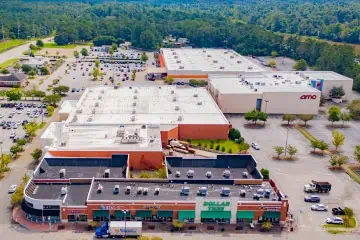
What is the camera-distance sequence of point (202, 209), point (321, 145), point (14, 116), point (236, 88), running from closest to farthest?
point (202, 209), point (321, 145), point (14, 116), point (236, 88)

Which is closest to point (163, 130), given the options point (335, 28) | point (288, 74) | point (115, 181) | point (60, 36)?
point (115, 181)

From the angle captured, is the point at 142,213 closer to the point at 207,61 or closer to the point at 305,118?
the point at 305,118

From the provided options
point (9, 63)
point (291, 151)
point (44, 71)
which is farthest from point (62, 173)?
point (9, 63)

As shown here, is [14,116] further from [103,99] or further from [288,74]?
[288,74]

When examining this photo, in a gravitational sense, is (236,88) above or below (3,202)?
above

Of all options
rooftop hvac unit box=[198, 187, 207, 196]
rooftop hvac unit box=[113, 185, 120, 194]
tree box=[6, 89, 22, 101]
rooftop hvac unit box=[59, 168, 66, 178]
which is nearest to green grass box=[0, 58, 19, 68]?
tree box=[6, 89, 22, 101]

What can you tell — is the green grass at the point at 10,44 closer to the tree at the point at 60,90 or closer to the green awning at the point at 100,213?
the tree at the point at 60,90
